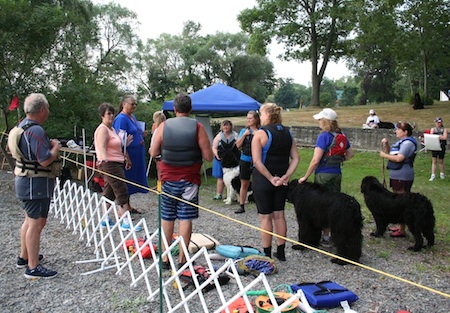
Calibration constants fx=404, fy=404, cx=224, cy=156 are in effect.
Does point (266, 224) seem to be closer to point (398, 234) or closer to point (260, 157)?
point (260, 157)

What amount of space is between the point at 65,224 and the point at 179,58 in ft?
126

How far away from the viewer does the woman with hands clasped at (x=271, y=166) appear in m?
3.82

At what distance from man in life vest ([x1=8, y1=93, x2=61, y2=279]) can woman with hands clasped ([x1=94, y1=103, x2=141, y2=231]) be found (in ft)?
4.17

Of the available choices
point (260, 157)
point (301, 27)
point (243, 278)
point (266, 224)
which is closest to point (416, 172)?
point (266, 224)

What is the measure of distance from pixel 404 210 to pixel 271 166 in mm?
1757

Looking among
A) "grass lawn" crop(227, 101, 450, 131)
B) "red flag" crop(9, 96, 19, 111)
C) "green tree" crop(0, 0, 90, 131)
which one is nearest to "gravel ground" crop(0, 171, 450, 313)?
"red flag" crop(9, 96, 19, 111)

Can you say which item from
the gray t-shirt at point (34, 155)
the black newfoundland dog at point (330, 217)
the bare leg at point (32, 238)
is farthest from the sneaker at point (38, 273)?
the black newfoundland dog at point (330, 217)

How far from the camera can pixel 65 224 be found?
5.54m

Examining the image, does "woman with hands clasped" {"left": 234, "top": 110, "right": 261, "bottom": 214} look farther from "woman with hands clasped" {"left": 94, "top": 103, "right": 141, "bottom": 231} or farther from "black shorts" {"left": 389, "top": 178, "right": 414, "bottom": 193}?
"black shorts" {"left": 389, "top": 178, "right": 414, "bottom": 193}

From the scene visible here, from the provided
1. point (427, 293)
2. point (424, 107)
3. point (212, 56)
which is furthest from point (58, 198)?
point (212, 56)

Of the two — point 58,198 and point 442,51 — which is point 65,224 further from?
point 442,51

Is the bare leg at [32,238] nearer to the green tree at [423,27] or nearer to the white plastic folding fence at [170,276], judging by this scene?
the white plastic folding fence at [170,276]

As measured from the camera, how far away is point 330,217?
410cm

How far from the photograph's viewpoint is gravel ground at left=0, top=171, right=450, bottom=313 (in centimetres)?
318
